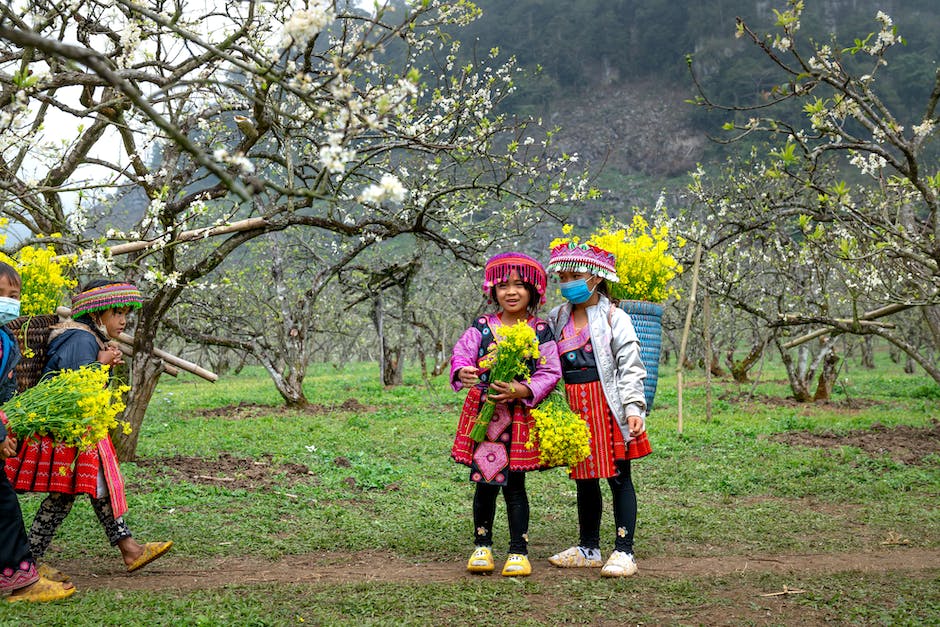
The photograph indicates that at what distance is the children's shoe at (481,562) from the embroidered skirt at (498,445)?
1.46ft

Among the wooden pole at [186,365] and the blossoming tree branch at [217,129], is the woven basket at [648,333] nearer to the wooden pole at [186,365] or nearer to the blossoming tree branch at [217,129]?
the blossoming tree branch at [217,129]

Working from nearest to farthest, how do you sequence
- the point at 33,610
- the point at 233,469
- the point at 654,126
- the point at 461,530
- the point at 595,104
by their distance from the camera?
the point at 33,610 → the point at 461,530 → the point at 233,469 → the point at 654,126 → the point at 595,104

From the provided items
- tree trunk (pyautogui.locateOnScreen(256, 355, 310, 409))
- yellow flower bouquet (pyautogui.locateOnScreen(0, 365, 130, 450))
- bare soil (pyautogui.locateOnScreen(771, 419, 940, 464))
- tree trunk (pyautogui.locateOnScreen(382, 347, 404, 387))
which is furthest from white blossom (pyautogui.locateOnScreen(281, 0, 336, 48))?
tree trunk (pyautogui.locateOnScreen(382, 347, 404, 387))

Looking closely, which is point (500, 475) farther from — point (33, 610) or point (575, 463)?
point (33, 610)

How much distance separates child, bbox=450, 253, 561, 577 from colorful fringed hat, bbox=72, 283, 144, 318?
6.68 ft

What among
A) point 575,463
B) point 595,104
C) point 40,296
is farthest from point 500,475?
point 595,104

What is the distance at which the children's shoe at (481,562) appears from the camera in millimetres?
4316

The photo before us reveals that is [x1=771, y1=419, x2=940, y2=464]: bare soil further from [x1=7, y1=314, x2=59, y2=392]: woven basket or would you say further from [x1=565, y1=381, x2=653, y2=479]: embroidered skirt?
[x1=7, y1=314, x2=59, y2=392]: woven basket

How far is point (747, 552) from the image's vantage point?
16.3 ft

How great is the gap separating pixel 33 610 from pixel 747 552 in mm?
4242

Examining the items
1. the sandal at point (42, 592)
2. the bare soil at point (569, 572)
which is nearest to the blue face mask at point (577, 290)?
the bare soil at point (569, 572)

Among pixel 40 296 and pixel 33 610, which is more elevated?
pixel 40 296

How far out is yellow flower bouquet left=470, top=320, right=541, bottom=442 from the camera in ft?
13.5

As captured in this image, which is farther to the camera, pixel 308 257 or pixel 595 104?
pixel 595 104
